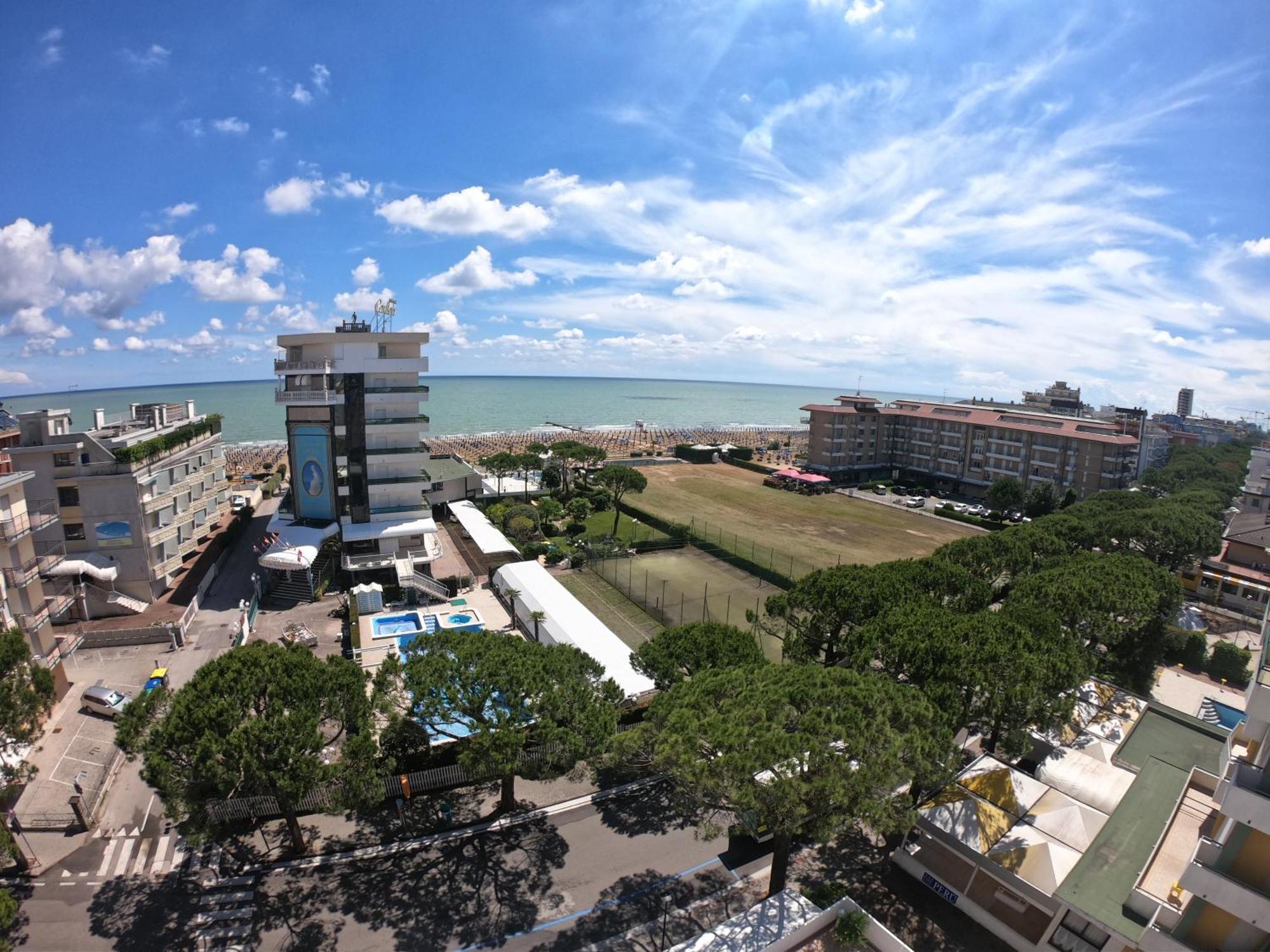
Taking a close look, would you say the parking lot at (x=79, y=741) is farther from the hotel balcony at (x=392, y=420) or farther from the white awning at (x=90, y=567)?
the hotel balcony at (x=392, y=420)

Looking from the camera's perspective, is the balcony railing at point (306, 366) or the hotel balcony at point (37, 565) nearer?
the hotel balcony at point (37, 565)

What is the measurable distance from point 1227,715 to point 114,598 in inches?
1878

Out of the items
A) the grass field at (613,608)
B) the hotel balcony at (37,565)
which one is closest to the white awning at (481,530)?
the grass field at (613,608)

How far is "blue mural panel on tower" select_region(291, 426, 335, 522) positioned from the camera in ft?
120

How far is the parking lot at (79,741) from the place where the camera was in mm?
17867

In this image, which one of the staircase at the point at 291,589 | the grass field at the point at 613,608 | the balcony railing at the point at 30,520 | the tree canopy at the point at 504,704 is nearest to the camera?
the tree canopy at the point at 504,704

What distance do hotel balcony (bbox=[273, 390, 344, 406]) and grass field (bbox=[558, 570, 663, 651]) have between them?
16.7m

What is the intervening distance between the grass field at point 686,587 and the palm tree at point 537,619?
19.8 ft

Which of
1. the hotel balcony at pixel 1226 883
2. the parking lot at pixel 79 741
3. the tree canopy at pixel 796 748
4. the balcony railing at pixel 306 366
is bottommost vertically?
the parking lot at pixel 79 741

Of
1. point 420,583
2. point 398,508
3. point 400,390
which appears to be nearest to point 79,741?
point 420,583

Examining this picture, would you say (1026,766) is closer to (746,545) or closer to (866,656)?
(866,656)

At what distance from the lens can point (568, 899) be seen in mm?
14938

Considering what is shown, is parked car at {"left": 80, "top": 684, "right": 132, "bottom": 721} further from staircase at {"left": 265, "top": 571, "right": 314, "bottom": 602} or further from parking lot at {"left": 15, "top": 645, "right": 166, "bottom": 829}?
staircase at {"left": 265, "top": 571, "right": 314, "bottom": 602}

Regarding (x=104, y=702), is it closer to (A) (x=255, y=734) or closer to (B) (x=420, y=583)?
(B) (x=420, y=583)
